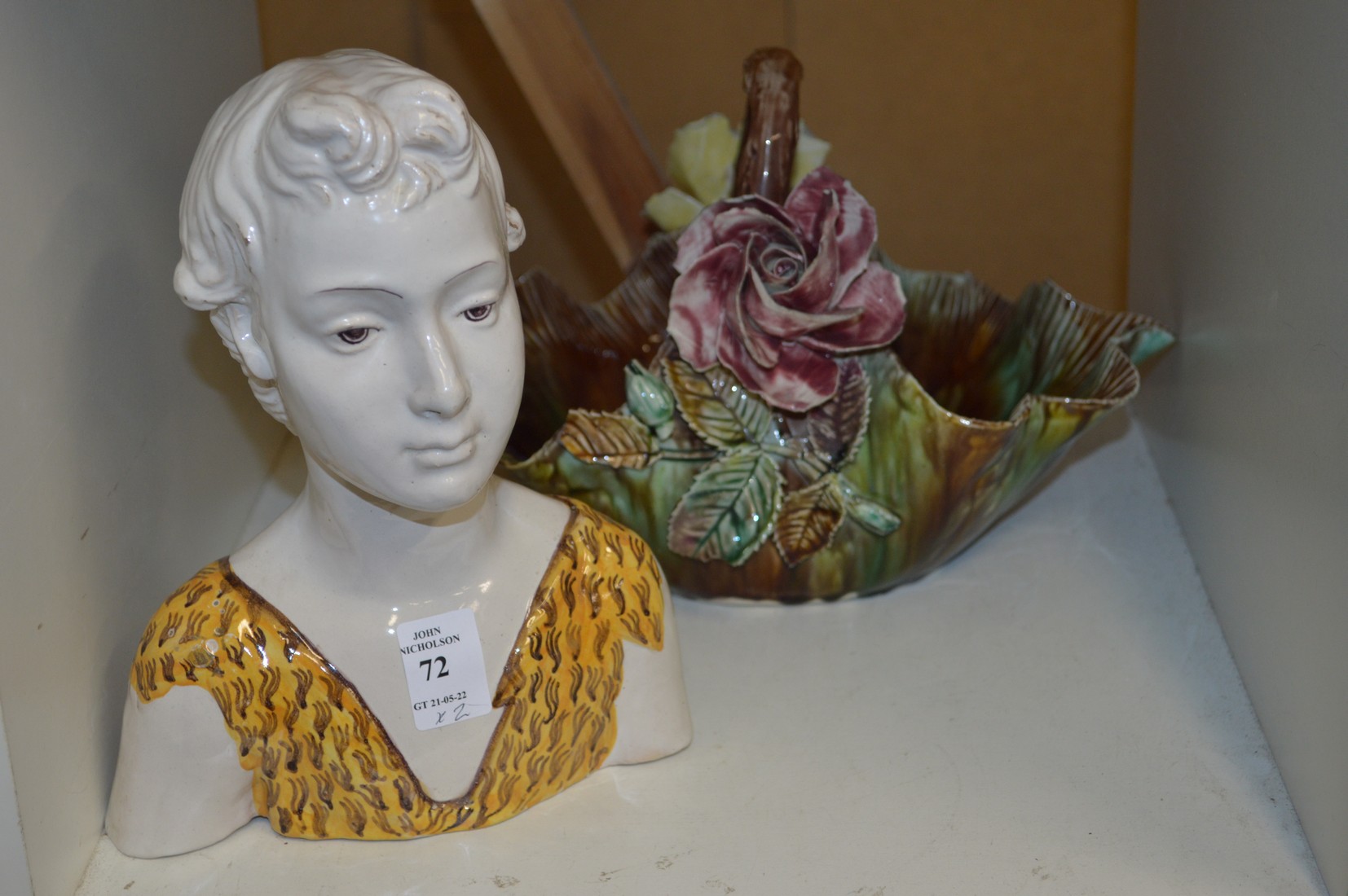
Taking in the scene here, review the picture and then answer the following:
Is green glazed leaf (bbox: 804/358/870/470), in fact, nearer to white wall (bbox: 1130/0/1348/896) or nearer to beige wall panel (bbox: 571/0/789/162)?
white wall (bbox: 1130/0/1348/896)

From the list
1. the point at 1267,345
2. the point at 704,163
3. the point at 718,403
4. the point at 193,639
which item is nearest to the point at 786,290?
the point at 718,403

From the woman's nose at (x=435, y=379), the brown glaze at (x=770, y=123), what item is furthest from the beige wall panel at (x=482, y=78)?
the woman's nose at (x=435, y=379)

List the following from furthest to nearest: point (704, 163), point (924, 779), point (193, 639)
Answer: point (704, 163), point (924, 779), point (193, 639)

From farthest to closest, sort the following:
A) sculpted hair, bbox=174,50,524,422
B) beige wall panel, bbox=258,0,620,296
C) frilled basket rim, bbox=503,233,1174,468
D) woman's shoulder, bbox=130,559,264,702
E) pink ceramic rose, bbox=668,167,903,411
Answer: beige wall panel, bbox=258,0,620,296
frilled basket rim, bbox=503,233,1174,468
pink ceramic rose, bbox=668,167,903,411
woman's shoulder, bbox=130,559,264,702
sculpted hair, bbox=174,50,524,422

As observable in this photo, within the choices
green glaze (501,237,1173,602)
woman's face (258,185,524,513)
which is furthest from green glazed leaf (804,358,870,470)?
woman's face (258,185,524,513)

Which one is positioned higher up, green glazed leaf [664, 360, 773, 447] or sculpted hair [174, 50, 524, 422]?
sculpted hair [174, 50, 524, 422]

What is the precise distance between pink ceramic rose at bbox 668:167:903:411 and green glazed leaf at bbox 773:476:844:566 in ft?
0.20

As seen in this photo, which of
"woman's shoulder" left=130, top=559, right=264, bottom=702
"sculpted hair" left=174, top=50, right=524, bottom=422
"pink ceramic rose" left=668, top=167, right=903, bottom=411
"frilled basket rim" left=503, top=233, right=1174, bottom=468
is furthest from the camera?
"frilled basket rim" left=503, top=233, right=1174, bottom=468

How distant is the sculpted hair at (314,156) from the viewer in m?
0.68

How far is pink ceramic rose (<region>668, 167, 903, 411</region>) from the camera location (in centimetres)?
98

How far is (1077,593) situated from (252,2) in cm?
90

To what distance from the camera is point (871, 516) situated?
101 cm

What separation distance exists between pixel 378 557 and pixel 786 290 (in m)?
0.35

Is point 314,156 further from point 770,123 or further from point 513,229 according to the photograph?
point 770,123
